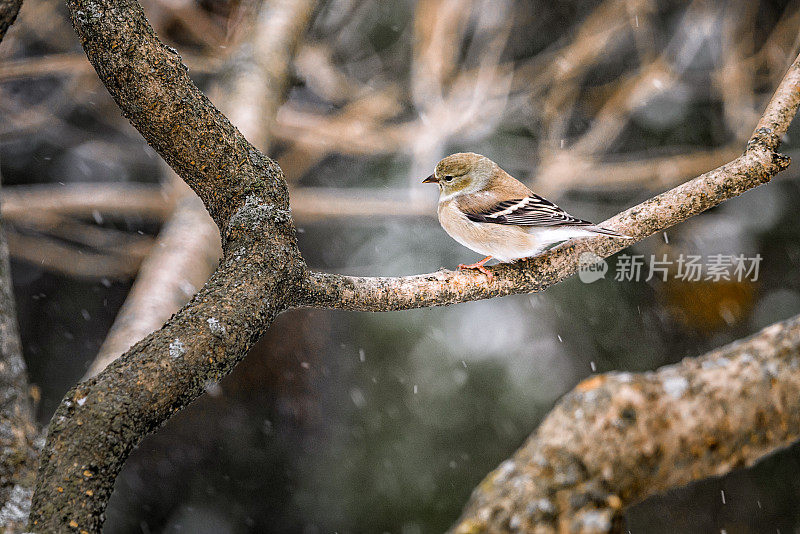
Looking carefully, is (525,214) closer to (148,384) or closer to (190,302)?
(190,302)

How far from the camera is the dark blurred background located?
3750mm

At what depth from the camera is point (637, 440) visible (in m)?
0.96

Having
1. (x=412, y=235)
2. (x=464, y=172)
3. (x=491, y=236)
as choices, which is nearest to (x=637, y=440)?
(x=491, y=236)

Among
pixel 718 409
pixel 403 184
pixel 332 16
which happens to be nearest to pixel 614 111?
pixel 403 184

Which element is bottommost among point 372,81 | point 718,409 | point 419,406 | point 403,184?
point 718,409

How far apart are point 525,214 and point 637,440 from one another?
100 cm

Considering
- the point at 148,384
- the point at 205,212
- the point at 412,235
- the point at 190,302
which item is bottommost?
the point at 148,384

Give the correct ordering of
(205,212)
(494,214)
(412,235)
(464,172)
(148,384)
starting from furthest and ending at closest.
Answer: (412,235)
(205,212)
(464,172)
(494,214)
(148,384)

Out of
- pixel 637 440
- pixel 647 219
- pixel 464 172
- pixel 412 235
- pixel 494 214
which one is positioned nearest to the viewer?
pixel 637 440

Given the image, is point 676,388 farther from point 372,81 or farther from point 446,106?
point 372,81

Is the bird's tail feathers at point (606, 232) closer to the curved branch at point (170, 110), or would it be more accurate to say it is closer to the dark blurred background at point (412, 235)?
the curved branch at point (170, 110)

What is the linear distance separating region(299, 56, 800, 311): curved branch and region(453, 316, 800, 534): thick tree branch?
34 centimetres

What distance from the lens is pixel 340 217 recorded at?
3746mm

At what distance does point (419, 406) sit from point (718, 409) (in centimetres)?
331
